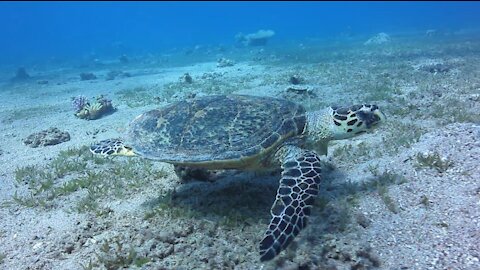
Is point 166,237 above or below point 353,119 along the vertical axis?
below

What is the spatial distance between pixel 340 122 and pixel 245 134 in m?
1.56

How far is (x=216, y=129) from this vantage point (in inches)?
193

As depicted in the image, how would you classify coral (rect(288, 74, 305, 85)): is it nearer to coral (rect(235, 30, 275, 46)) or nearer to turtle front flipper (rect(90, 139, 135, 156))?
turtle front flipper (rect(90, 139, 135, 156))

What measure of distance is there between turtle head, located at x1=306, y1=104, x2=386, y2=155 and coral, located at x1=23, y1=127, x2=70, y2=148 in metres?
7.18

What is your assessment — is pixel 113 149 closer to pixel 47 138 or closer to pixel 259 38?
pixel 47 138

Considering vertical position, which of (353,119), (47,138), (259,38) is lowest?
(47,138)

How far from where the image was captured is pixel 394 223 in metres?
4.01

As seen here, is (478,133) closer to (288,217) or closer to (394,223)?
(394,223)

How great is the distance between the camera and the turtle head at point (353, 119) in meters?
4.89

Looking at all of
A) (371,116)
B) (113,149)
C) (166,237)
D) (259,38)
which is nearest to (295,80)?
(371,116)

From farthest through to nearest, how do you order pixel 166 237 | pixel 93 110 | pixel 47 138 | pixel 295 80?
1. pixel 295 80
2. pixel 93 110
3. pixel 47 138
4. pixel 166 237

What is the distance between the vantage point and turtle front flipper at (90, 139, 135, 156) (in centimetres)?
524

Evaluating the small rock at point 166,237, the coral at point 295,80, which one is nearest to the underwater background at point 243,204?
the small rock at point 166,237

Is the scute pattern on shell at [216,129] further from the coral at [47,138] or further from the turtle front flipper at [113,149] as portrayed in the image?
the coral at [47,138]
